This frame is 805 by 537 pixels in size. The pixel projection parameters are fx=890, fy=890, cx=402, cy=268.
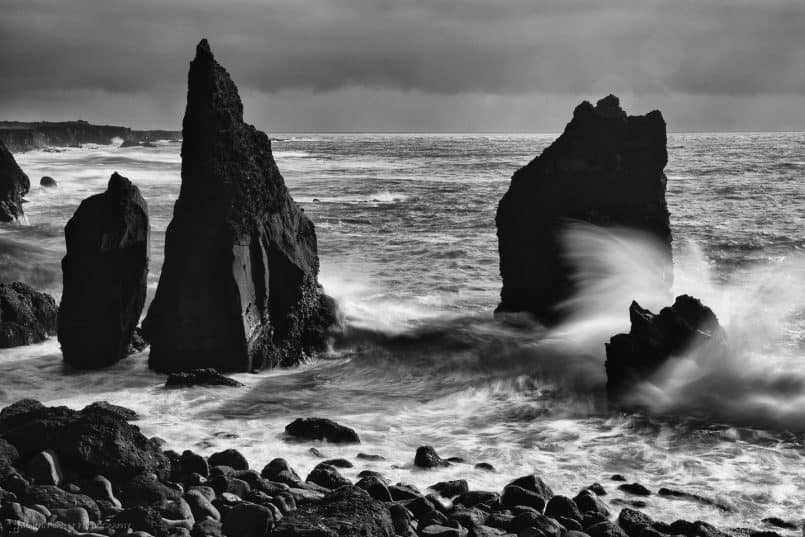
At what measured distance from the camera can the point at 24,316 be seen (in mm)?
19188

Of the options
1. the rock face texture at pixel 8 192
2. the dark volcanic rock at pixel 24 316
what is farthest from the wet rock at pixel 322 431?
the rock face texture at pixel 8 192

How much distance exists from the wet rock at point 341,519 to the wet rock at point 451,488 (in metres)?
1.96

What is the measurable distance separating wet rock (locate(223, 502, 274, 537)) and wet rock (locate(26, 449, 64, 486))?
2355mm

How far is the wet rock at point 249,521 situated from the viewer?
8281mm

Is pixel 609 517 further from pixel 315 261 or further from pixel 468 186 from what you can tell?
pixel 468 186

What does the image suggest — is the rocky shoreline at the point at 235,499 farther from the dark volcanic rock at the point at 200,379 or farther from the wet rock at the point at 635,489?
the dark volcanic rock at the point at 200,379

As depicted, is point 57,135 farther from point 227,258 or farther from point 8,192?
point 227,258

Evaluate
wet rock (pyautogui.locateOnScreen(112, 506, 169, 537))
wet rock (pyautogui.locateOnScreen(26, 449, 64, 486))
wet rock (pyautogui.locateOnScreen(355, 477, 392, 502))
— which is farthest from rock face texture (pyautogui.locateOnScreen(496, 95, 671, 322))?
wet rock (pyautogui.locateOnScreen(112, 506, 169, 537))

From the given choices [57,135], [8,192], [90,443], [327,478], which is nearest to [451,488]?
[327,478]

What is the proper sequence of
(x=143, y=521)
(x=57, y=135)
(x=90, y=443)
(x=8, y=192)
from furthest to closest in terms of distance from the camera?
(x=57, y=135)
(x=8, y=192)
(x=90, y=443)
(x=143, y=521)

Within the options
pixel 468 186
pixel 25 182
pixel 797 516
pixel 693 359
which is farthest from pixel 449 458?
pixel 468 186

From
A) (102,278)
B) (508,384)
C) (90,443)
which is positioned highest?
(102,278)

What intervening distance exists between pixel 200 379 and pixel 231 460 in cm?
511

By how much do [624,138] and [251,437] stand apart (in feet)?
42.6
